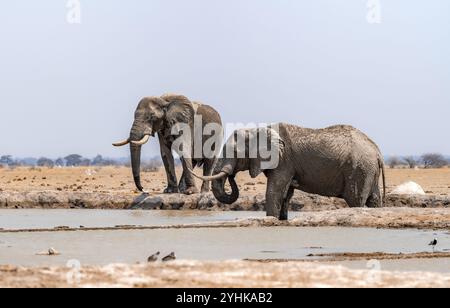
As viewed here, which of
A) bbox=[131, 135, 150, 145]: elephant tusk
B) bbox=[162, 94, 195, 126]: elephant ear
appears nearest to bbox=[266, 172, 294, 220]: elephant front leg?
bbox=[131, 135, 150, 145]: elephant tusk

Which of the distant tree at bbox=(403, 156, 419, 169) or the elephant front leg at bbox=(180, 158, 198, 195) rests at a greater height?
the elephant front leg at bbox=(180, 158, 198, 195)

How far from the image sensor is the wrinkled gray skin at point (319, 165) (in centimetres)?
2300

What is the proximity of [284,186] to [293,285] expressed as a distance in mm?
12387

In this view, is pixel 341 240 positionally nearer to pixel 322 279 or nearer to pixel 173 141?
pixel 322 279

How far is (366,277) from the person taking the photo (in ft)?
36.5

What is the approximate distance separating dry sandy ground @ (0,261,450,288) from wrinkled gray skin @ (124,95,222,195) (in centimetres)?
1711

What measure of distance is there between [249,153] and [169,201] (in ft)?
18.9

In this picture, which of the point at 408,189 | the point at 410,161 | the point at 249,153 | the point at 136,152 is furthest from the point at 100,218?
the point at 410,161

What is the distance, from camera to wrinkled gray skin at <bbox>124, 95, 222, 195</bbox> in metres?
29.0

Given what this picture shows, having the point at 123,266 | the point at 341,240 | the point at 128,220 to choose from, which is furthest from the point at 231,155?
the point at 123,266

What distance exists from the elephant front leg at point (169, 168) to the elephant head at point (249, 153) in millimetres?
6004

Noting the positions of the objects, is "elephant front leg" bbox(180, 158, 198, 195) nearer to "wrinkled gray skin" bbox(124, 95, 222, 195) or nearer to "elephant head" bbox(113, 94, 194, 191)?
"wrinkled gray skin" bbox(124, 95, 222, 195)

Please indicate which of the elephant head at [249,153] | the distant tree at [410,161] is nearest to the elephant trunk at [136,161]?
the elephant head at [249,153]
